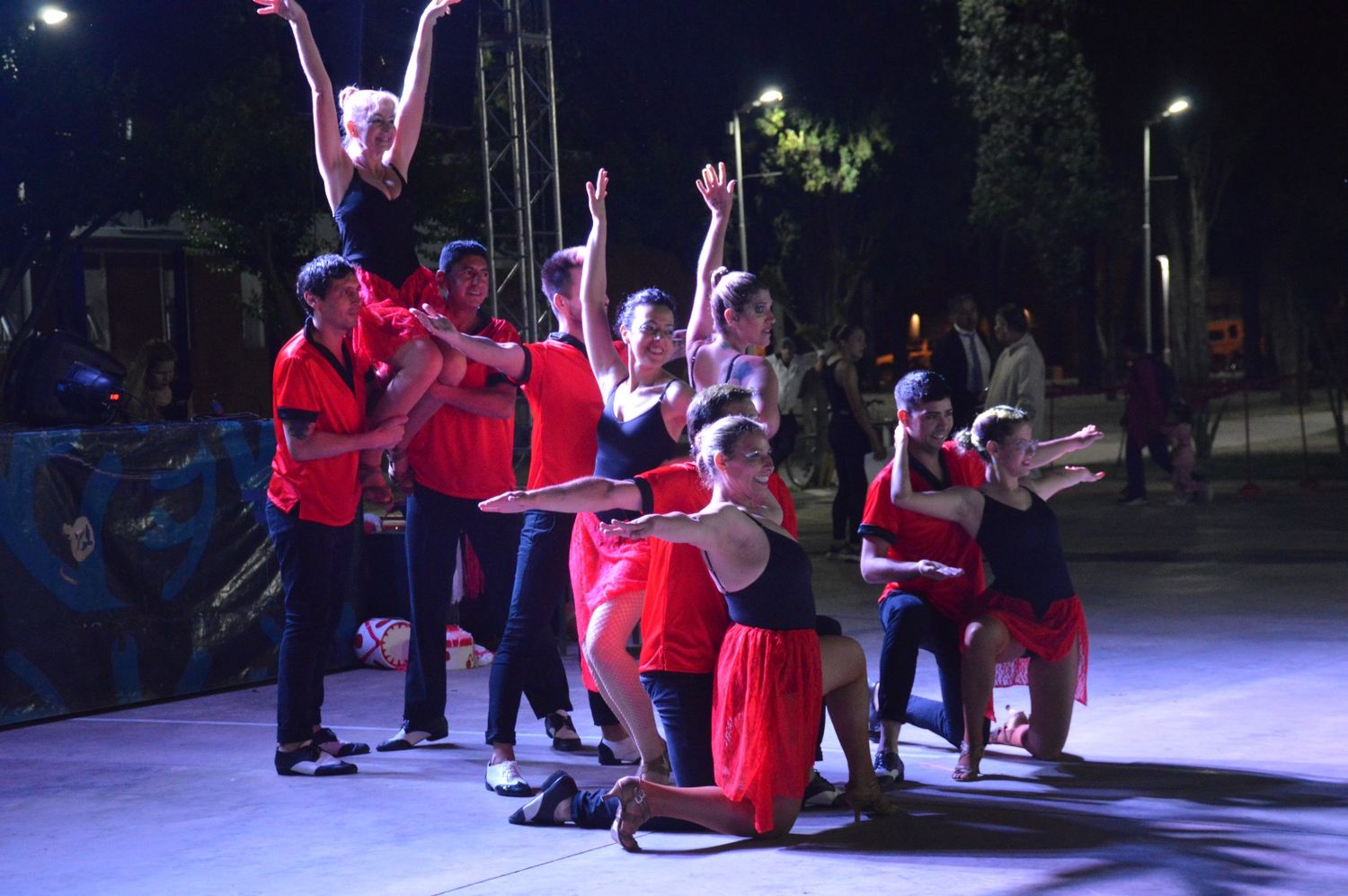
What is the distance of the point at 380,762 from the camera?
6.02 m

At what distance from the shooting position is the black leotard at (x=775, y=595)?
4711 millimetres

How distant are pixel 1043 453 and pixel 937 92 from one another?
3187 centimetres

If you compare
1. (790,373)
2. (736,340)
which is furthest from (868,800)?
(790,373)

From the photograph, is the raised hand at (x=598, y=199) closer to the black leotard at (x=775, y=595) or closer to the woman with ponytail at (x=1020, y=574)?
the woman with ponytail at (x=1020, y=574)

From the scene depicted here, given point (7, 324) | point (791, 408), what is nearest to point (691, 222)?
point (7, 324)

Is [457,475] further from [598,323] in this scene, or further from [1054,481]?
[1054,481]

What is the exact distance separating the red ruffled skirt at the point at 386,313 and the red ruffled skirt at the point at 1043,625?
2242mm

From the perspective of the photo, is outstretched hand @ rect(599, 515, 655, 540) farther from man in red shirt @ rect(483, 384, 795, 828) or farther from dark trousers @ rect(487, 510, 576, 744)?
dark trousers @ rect(487, 510, 576, 744)

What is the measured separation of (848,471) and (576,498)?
773 cm

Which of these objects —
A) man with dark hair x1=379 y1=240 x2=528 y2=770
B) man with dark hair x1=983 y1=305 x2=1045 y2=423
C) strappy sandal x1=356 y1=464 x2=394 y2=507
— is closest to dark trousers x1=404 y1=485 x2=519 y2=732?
man with dark hair x1=379 y1=240 x2=528 y2=770

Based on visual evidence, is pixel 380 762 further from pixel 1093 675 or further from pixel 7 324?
pixel 7 324

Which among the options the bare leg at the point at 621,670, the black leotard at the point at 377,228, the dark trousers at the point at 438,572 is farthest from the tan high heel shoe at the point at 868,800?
the black leotard at the point at 377,228

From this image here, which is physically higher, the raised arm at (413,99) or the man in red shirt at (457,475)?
the raised arm at (413,99)

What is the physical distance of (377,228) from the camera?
19.6ft
